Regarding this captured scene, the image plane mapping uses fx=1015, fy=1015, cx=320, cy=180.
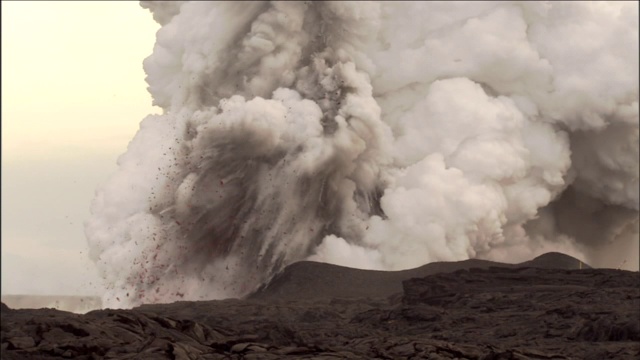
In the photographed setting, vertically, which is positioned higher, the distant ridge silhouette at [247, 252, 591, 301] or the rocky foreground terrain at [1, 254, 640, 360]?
the distant ridge silhouette at [247, 252, 591, 301]

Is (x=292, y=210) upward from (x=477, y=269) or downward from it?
upward

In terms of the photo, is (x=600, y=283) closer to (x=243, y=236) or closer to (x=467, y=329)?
(x=467, y=329)

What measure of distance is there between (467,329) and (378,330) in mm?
4089

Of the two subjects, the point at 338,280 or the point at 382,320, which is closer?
the point at 382,320

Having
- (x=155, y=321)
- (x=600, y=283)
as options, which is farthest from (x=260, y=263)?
(x=155, y=321)

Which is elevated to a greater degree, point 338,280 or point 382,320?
point 338,280

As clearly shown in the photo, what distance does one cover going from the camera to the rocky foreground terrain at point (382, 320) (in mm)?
31016

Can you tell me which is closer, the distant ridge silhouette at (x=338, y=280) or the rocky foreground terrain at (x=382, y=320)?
the rocky foreground terrain at (x=382, y=320)

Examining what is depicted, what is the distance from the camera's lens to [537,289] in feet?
168

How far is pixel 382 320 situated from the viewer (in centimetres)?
4712

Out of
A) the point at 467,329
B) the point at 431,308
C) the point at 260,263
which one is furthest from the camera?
the point at 260,263

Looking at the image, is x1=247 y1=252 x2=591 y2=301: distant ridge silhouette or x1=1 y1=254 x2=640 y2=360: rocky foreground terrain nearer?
x1=1 y1=254 x2=640 y2=360: rocky foreground terrain

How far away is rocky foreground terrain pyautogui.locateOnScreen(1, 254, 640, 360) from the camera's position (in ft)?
102

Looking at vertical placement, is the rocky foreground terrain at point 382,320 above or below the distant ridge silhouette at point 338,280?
below
